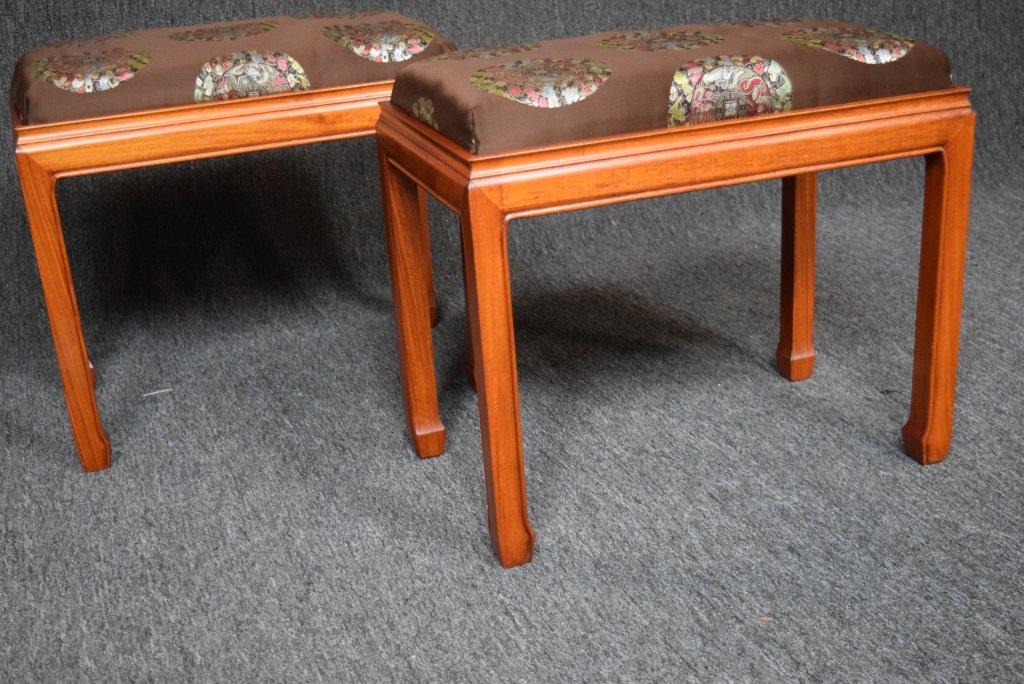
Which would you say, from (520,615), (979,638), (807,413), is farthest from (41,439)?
(979,638)

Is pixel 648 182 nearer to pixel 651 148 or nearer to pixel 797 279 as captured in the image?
pixel 651 148

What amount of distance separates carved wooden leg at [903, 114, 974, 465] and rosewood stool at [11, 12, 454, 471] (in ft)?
1.92

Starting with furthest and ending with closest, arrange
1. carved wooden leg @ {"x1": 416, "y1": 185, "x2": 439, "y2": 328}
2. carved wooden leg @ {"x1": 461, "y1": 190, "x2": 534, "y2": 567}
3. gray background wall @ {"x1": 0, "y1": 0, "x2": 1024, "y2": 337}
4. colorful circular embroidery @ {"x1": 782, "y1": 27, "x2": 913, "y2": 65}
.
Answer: gray background wall @ {"x1": 0, "y1": 0, "x2": 1024, "y2": 337}
carved wooden leg @ {"x1": 416, "y1": 185, "x2": 439, "y2": 328}
colorful circular embroidery @ {"x1": 782, "y1": 27, "x2": 913, "y2": 65}
carved wooden leg @ {"x1": 461, "y1": 190, "x2": 534, "y2": 567}

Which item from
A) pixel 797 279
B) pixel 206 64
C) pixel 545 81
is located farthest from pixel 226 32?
pixel 797 279

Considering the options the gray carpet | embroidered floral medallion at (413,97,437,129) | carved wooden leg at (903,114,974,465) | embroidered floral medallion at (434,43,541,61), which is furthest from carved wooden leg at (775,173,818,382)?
embroidered floral medallion at (413,97,437,129)

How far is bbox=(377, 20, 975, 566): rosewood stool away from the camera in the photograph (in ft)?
3.24

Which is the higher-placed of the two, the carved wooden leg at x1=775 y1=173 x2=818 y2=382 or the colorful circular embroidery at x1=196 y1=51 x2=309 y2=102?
the colorful circular embroidery at x1=196 y1=51 x2=309 y2=102

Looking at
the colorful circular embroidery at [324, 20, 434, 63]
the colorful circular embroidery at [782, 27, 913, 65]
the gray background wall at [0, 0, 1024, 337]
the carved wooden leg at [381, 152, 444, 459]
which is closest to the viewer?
the colorful circular embroidery at [782, 27, 913, 65]

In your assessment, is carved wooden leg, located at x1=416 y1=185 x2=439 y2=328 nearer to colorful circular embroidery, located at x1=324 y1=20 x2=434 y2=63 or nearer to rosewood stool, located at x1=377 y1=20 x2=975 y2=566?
colorful circular embroidery, located at x1=324 y1=20 x2=434 y2=63

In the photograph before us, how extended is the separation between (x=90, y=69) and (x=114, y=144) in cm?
9

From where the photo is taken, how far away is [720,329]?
1.63 metres

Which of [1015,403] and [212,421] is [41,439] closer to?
[212,421]

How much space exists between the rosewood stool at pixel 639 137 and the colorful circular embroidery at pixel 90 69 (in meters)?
0.29

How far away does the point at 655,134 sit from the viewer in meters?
1.02
